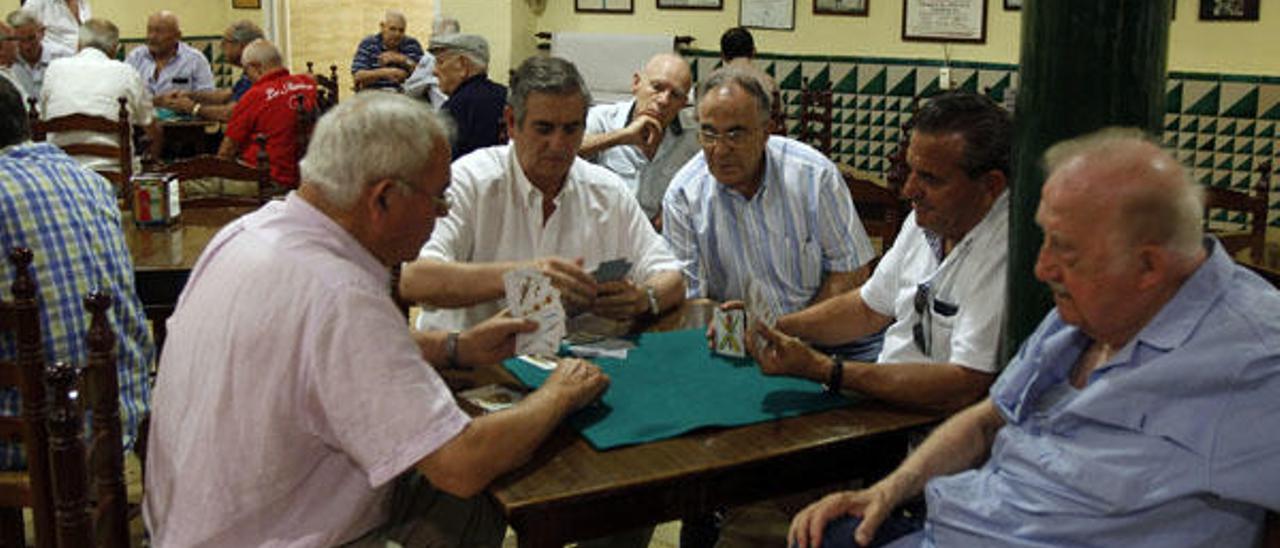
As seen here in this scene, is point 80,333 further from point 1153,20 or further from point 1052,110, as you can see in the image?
point 1153,20

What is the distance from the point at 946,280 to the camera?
270 cm

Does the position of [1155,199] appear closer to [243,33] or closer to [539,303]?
[539,303]

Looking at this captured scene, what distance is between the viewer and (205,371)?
2.02 meters

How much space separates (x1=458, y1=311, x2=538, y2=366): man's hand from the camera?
8.55 ft

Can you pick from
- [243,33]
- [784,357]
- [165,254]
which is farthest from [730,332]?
[243,33]

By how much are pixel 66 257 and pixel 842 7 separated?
6.02 m

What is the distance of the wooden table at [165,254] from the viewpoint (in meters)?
3.64

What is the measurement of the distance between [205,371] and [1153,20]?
70.9 inches

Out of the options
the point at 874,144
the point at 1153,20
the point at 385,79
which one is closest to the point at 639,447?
the point at 1153,20

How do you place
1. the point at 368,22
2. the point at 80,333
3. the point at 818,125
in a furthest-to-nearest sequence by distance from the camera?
A: 1. the point at 368,22
2. the point at 818,125
3. the point at 80,333

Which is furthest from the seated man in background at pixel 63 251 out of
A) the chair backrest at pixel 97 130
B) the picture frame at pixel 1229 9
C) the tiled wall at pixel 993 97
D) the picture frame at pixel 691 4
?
the picture frame at pixel 691 4

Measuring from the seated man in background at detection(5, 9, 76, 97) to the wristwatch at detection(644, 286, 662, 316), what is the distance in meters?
6.66

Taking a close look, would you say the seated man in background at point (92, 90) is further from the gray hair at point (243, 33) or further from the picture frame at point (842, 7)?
the picture frame at point (842, 7)

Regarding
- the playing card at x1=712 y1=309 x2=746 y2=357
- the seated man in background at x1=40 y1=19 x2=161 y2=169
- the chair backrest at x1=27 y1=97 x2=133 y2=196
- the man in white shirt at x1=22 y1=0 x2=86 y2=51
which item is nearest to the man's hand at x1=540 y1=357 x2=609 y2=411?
the playing card at x1=712 y1=309 x2=746 y2=357
